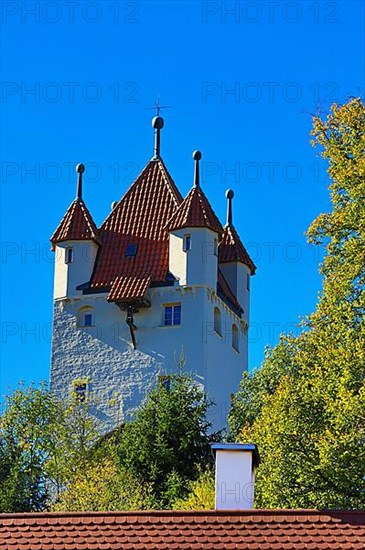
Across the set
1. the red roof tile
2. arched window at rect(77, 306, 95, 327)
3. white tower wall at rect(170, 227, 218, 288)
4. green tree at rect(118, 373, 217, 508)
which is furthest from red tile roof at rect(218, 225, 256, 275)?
green tree at rect(118, 373, 217, 508)

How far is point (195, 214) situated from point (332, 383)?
112 ft

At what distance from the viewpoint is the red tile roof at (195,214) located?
73812mm

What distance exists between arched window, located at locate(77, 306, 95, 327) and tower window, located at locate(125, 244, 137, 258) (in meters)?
2.93

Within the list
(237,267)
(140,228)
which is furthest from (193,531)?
(237,267)

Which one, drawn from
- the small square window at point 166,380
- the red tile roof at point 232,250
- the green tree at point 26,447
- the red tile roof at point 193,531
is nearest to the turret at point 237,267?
the red tile roof at point 232,250

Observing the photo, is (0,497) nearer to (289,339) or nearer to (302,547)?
(289,339)

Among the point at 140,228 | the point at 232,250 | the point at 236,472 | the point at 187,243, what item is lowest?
the point at 236,472

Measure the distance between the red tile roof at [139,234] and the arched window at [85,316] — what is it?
1064mm

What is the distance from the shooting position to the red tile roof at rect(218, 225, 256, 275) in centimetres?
7856

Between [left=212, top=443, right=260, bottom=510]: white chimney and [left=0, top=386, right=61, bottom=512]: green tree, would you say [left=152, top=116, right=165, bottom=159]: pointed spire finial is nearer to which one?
[left=0, top=386, right=61, bottom=512]: green tree

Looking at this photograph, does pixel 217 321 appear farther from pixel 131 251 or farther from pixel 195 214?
pixel 131 251

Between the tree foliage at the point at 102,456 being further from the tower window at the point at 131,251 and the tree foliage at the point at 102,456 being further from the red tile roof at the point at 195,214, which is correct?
the tower window at the point at 131,251

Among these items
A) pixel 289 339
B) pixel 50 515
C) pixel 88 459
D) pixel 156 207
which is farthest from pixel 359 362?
pixel 156 207

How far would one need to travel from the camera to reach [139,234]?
77.1 meters
